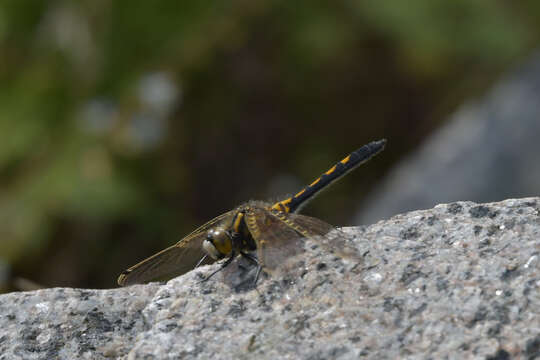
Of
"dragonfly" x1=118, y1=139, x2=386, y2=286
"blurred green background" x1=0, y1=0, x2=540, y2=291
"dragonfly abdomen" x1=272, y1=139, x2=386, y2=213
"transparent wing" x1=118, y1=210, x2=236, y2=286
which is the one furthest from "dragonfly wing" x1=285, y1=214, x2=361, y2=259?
"blurred green background" x1=0, y1=0, x2=540, y2=291

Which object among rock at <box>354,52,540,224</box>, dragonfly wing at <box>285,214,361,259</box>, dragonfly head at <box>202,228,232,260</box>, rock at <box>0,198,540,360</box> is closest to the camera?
rock at <box>0,198,540,360</box>

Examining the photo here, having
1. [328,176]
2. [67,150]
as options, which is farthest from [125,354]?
[67,150]

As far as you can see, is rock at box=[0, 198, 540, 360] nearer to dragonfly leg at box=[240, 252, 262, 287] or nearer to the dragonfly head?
dragonfly leg at box=[240, 252, 262, 287]

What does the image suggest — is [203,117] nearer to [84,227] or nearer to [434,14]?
[84,227]

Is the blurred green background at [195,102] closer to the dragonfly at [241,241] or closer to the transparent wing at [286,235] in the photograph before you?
the dragonfly at [241,241]

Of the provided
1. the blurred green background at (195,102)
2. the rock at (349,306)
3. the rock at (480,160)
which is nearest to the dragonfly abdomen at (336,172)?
the rock at (349,306)

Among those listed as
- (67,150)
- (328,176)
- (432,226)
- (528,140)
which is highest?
(67,150)

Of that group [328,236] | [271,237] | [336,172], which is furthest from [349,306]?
[336,172]
